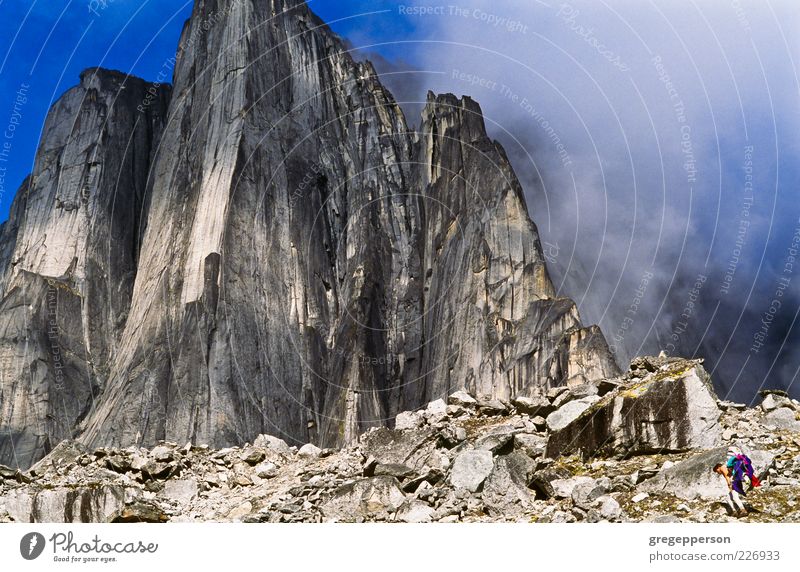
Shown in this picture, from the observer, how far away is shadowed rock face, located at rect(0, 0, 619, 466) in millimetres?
61250

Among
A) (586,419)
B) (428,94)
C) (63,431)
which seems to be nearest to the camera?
(586,419)

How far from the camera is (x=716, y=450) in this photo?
2978 cm

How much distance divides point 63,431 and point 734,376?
40.9m

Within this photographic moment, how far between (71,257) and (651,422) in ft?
170

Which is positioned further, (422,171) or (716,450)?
(422,171)

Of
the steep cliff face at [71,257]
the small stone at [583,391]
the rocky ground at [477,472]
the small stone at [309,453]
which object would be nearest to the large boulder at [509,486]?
the rocky ground at [477,472]

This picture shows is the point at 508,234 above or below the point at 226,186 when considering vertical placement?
below

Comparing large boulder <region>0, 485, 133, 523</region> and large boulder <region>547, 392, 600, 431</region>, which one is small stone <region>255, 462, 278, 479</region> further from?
large boulder <region>547, 392, 600, 431</region>

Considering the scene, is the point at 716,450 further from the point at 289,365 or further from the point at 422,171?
the point at 422,171

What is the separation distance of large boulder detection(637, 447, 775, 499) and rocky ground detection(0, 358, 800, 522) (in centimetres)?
4

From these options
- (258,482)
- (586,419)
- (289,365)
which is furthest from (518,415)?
(289,365)
